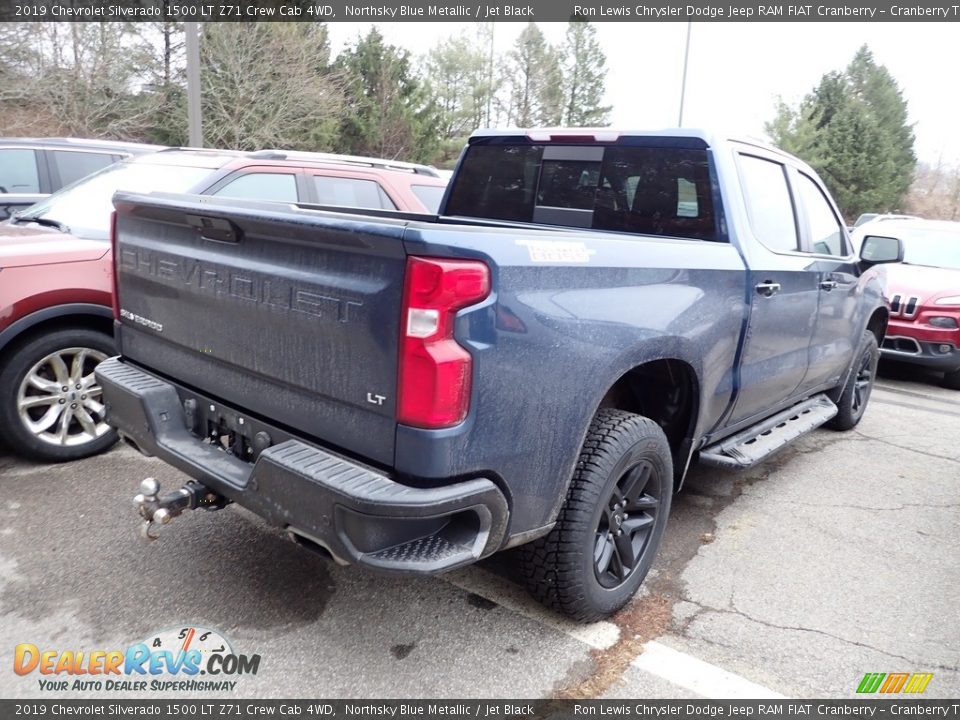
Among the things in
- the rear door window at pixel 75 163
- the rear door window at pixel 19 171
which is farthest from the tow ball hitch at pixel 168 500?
the rear door window at pixel 19 171

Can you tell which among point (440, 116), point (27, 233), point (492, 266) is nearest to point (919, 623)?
point (492, 266)

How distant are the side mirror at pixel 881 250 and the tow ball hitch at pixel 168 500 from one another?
4.41 m

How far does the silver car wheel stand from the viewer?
4027mm

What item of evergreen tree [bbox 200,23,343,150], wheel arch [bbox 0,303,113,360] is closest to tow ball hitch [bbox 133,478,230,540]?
wheel arch [bbox 0,303,113,360]

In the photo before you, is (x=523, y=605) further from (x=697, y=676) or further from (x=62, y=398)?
(x=62, y=398)

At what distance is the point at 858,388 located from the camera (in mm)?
5957

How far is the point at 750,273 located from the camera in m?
3.46

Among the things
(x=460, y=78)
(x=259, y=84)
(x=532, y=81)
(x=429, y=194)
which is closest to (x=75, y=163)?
(x=429, y=194)

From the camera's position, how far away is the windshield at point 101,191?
4.76 metres

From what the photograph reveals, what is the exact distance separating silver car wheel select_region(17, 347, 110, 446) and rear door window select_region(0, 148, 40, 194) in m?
4.30

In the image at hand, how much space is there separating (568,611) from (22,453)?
3178 mm

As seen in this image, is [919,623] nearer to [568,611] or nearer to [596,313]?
[568,611]

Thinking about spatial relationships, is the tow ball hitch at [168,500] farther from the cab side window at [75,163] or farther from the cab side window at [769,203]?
the cab side window at [75,163]

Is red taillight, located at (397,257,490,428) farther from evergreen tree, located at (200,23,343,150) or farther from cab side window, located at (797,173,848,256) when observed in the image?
evergreen tree, located at (200,23,343,150)
